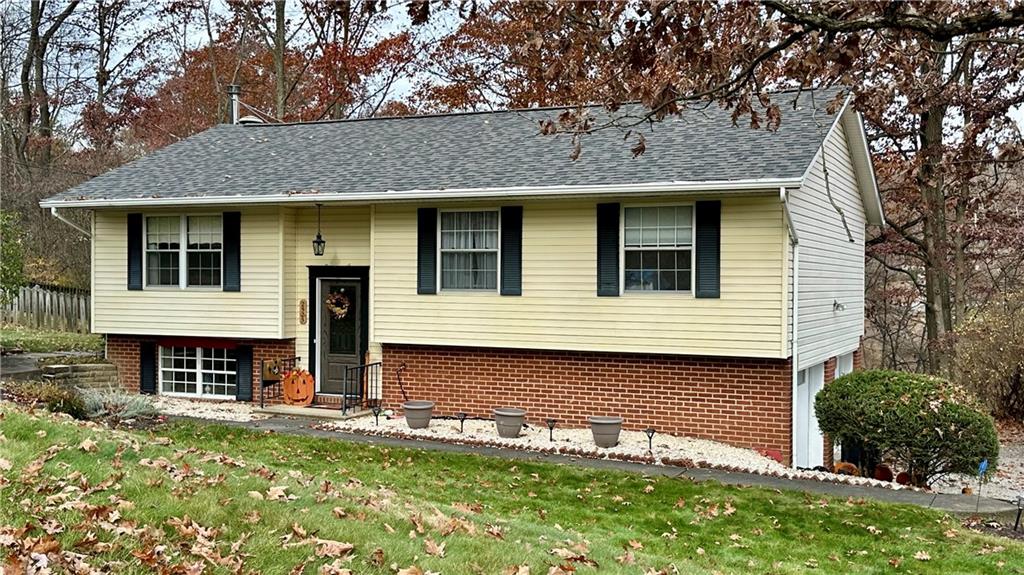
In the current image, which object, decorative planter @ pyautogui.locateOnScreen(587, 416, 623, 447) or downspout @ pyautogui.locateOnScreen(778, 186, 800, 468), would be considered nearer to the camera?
decorative planter @ pyautogui.locateOnScreen(587, 416, 623, 447)

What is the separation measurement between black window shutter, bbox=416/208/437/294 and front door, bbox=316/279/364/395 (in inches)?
63.5

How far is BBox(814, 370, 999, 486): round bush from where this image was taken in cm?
1108

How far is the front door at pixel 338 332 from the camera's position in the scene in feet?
50.8

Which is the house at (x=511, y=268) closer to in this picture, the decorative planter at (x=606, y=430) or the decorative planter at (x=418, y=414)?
the decorative planter at (x=418, y=414)

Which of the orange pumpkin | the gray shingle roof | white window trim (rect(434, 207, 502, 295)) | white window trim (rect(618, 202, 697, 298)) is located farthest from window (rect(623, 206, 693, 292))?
the orange pumpkin

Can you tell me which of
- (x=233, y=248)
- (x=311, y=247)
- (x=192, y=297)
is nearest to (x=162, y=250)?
(x=192, y=297)

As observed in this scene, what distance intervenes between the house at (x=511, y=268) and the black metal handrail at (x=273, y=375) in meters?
0.17

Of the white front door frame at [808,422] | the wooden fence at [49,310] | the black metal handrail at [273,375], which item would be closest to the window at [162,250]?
the black metal handrail at [273,375]

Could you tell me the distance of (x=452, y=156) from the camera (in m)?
Answer: 15.4

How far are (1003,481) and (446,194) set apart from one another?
10309 mm

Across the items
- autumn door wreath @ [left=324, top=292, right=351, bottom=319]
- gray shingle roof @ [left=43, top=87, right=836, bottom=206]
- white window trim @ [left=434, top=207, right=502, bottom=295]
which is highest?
gray shingle roof @ [left=43, top=87, right=836, bottom=206]

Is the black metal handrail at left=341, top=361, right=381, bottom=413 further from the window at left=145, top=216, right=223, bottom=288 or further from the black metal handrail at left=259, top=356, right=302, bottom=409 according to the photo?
the window at left=145, top=216, right=223, bottom=288

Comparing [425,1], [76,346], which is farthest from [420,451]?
[76,346]

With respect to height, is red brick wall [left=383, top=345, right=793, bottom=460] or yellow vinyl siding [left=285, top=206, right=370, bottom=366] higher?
A: yellow vinyl siding [left=285, top=206, right=370, bottom=366]
